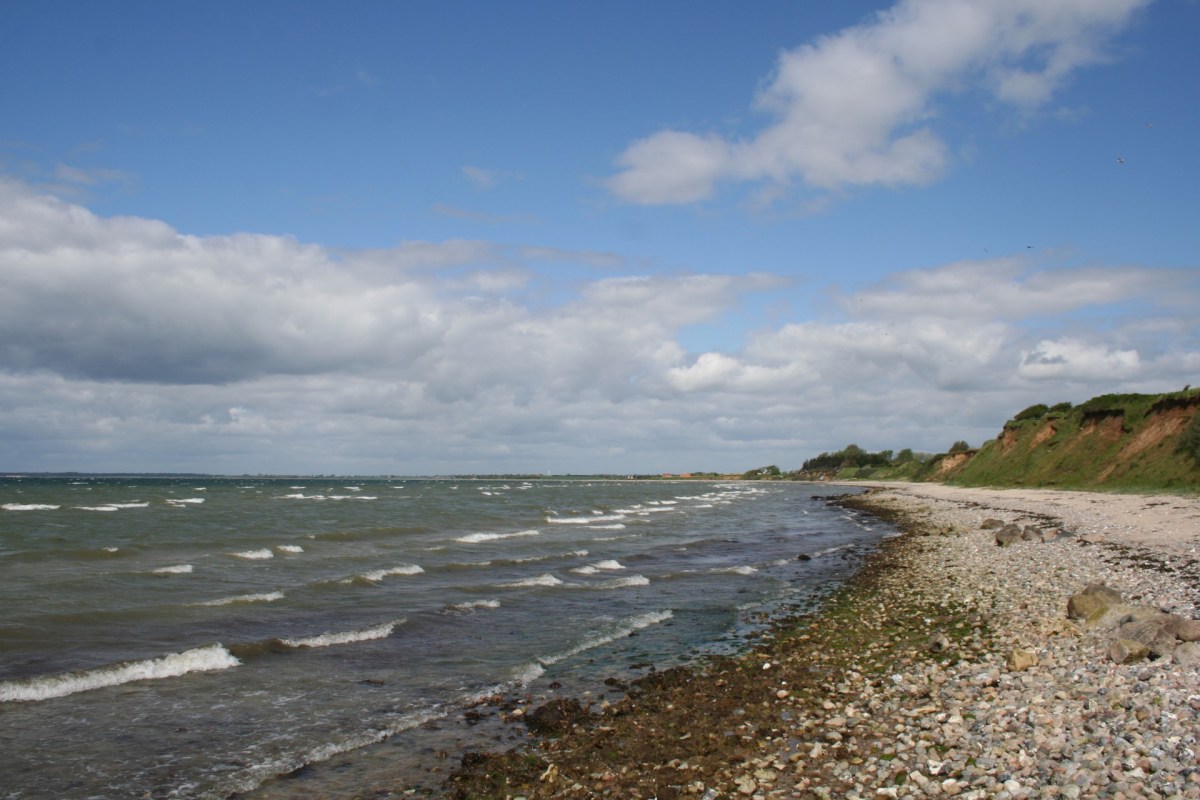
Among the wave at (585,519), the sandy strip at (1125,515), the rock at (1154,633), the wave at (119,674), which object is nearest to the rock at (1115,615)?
the rock at (1154,633)

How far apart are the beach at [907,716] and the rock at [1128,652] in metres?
0.03

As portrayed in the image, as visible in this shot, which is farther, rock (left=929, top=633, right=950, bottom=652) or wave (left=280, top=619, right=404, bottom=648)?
wave (left=280, top=619, right=404, bottom=648)

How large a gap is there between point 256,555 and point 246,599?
37.0 ft

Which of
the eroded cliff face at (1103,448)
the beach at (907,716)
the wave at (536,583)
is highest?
the eroded cliff face at (1103,448)

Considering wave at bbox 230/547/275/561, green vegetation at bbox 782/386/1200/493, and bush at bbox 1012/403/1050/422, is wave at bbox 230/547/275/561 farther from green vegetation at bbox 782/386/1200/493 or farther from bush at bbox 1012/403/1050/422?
bush at bbox 1012/403/1050/422

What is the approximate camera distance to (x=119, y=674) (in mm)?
13867

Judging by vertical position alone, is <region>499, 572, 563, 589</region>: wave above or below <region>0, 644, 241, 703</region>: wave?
below

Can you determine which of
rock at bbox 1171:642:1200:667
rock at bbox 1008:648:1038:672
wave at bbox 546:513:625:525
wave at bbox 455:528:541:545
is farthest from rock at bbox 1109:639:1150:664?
wave at bbox 546:513:625:525

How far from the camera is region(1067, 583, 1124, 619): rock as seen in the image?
46.6 ft

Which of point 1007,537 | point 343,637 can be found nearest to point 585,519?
point 1007,537

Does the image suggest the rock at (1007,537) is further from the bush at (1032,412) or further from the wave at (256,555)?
the bush at (1032,412)

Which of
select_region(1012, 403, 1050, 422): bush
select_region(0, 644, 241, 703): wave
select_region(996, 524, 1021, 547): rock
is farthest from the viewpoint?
select_region(1012, 403, 1050, 422): bush

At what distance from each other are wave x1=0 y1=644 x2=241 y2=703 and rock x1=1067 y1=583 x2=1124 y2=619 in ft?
56.4

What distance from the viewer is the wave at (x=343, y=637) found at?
16688 millimetres
